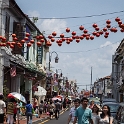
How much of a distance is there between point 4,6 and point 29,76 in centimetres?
1095

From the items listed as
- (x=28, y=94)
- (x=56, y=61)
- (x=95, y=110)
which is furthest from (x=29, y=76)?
(x=95, y=110)

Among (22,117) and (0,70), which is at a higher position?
(0,70)

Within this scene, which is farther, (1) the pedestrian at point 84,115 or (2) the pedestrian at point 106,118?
(1) the pedestrian at point 84,115

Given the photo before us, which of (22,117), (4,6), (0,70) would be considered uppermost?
(4,6)

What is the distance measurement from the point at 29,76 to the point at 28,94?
14.4 ft

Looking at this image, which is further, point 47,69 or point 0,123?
point 47,69

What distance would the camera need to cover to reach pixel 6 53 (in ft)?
88.8

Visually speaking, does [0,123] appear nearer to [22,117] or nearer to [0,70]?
[0,70]

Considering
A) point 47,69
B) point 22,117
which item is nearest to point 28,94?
point 22,117

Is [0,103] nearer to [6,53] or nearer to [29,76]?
[6,53]

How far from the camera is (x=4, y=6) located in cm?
2691

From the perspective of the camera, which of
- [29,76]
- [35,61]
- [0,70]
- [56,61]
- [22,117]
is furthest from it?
[56,61]

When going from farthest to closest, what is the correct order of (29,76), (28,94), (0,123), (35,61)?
(35,61)
(28,94)
(29,76)
(0,123)

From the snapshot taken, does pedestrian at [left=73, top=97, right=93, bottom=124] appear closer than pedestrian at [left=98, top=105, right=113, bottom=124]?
No
